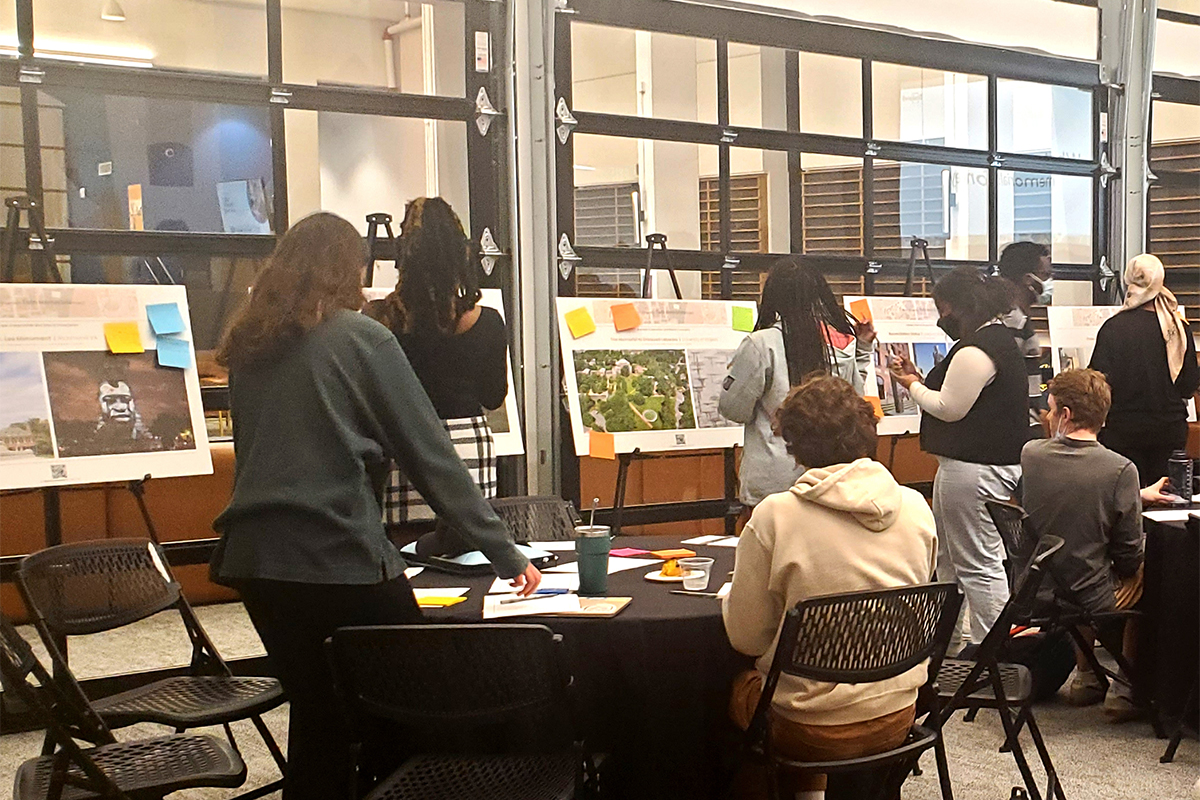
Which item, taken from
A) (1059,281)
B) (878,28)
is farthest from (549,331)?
(1059,281)

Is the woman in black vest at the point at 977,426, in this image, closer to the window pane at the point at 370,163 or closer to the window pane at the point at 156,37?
the window pane at the point at 370,163

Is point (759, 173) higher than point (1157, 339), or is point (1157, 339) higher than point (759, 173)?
point (759, 173)

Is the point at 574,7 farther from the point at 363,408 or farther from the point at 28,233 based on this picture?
A: the point at 363,408

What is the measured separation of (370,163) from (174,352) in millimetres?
3784

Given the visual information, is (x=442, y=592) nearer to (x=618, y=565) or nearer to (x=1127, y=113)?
(x=618, y=565)

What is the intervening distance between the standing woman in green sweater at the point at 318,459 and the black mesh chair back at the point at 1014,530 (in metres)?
1.96

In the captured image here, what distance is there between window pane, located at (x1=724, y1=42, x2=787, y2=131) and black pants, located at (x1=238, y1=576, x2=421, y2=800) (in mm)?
3917

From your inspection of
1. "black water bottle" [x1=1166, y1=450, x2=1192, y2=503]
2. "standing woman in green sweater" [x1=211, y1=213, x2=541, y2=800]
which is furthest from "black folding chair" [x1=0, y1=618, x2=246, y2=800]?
"black water bottle" [x1=1166, y1=450, x2=1192, y2=503]

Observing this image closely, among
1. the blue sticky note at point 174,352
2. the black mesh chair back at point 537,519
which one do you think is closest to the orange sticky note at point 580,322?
the black mesh chair back at point 537,519

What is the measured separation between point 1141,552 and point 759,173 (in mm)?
2790

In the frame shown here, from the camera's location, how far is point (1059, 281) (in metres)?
7.17

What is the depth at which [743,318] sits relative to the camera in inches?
210

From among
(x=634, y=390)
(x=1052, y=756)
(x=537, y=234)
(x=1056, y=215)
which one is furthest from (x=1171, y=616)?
(x=1056, y=215)

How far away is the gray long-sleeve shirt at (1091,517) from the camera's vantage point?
3840 mm
